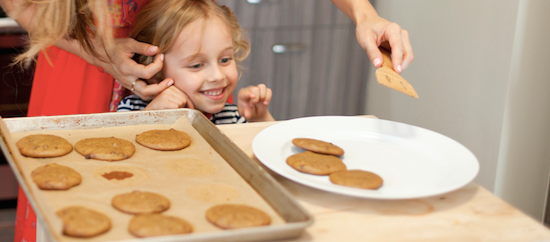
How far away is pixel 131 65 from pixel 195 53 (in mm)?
193

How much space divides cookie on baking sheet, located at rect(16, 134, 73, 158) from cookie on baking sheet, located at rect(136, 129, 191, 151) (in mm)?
124

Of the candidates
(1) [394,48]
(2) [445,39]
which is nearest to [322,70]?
(2) [445,39]

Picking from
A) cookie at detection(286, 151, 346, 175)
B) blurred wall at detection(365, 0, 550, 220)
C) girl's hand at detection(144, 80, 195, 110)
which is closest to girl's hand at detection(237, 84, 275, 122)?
girl's hand at detection(144, 80, 195, 110)

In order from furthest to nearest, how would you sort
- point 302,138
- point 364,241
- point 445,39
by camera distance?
point 445,39, point 302,138, point 364,241

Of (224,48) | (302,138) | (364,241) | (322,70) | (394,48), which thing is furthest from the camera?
(322,70)

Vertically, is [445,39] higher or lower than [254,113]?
higher

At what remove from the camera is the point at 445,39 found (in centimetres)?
204

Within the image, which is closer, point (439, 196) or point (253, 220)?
point (253, 220)

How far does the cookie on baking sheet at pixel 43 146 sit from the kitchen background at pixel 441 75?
5.08 feet

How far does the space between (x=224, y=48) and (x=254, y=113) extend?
0.21 meters

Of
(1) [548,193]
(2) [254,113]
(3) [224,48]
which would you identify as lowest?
(1) [548,193]

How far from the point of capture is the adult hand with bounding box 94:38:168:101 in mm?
1196

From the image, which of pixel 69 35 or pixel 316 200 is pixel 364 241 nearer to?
pixel 316 200

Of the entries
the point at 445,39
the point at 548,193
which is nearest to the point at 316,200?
the point at 548,193
